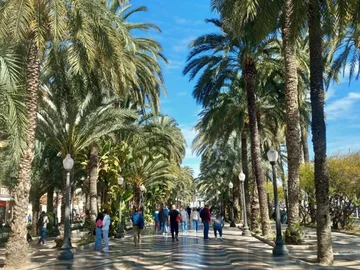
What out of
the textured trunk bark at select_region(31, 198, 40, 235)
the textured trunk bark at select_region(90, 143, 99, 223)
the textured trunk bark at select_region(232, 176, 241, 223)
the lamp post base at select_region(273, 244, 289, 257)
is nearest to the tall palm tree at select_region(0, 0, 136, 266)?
the lamp post base at select_region(273, 244, 289, 257)

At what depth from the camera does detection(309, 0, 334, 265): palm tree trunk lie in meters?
10.7

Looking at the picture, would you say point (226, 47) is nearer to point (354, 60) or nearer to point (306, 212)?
point (354, 60)

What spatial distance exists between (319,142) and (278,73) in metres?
12.1

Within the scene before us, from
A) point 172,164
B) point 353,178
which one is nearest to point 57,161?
point 172,164

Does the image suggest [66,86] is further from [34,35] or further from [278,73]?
[278,73]

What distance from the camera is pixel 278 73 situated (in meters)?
22.5

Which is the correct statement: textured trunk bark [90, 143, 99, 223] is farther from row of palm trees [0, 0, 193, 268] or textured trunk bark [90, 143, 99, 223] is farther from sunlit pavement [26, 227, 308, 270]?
sunlit pavement [26, 227, 308, 270]

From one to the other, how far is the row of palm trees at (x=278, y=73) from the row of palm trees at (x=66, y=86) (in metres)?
3.64

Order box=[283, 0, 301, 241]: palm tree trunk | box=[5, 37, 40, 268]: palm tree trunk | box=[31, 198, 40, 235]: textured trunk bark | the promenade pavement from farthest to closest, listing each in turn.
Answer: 1. box=[31, 198, 40, 235]: textured trunk bark
2. box=[283, 0, 301, 241]: palm tree trunk
3. box=[5, 37, 40, 268]: palm tree trunk
4. the promenade pavement

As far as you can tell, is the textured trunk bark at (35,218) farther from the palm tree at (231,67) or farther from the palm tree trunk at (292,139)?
the palm tree trunk at (292,139)

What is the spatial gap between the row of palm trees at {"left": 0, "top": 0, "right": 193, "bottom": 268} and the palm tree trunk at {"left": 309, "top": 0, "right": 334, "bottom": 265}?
5.87 m

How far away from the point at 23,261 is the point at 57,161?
18.6 metres

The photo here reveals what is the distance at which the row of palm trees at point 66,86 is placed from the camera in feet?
36.4

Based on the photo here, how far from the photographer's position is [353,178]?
23.5m
